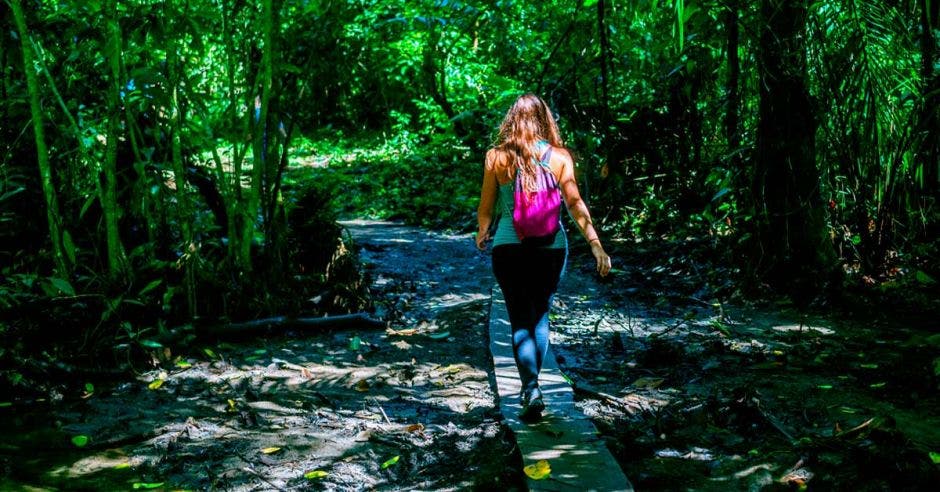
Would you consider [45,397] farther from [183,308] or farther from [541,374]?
[541,374]

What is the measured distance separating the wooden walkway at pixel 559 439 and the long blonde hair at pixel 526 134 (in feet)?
4.25

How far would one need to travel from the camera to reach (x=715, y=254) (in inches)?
318

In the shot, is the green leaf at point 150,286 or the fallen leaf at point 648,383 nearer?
the fallen leaf at point 648,383

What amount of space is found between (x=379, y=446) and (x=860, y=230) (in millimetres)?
4845

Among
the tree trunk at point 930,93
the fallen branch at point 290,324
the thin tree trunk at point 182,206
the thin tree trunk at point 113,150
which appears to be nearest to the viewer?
the tree trunk at point 930,93

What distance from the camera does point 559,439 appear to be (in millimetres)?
3838

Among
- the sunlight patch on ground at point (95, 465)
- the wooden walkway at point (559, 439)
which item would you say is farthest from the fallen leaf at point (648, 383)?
the sunlight patch on ground at point (95, 465)

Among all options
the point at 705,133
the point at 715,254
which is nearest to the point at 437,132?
the point at 705,133

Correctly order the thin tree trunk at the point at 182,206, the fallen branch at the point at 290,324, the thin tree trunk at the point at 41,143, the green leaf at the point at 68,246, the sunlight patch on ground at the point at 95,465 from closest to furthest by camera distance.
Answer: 1. the sunlight patch on ground at the point at 95,465
2. the thin tree trunk at the point at 41,143
3. the green leaf at the point at 68,246
4. the thin tree trunk at the point at 182,206
5. the fallen branch at the point at 290,324

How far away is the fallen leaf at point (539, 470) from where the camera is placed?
339 cm

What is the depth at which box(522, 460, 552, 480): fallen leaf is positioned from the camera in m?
3.39

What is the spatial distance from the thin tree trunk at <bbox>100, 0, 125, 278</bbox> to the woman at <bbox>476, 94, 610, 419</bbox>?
3016mm

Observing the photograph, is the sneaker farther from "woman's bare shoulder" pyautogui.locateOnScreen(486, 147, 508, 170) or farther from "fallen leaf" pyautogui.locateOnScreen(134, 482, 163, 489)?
"fallen leaf" pyautogui.locateOnScreen(134, 482, 163, 489)

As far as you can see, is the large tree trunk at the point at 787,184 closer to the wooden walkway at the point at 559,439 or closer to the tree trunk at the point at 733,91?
the tree trunk at the point at 733,91
